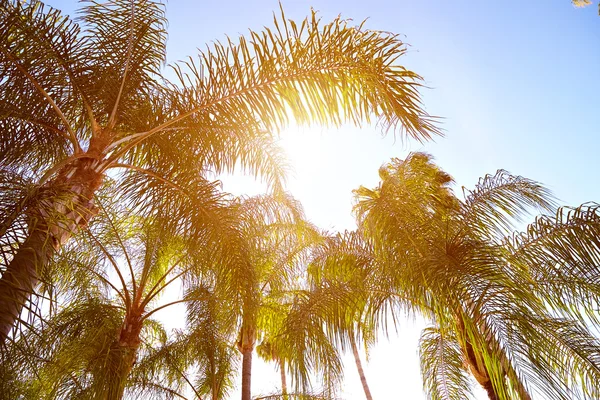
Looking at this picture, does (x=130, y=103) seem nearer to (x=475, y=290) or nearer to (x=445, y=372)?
(x=475, y=290)

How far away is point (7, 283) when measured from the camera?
2.20 meters

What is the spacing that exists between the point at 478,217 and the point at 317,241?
2984 mm

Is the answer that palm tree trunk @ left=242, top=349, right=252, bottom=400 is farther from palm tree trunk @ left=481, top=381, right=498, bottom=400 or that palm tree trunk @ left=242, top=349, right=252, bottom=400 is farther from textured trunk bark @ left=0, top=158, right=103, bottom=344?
textured trunk bark @ left=0, top=158, right=103, bottom=344

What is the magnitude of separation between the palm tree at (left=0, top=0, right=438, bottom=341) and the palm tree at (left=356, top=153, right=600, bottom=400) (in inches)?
64.6

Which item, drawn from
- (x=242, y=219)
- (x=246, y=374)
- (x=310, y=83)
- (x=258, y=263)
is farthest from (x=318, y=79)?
(x=246, y=374)

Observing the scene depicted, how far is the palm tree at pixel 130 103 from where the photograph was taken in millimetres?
2705

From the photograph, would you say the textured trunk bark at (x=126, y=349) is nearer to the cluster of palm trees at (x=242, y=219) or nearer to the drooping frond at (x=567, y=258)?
the cluster of palm trees at (x=242, y=219)

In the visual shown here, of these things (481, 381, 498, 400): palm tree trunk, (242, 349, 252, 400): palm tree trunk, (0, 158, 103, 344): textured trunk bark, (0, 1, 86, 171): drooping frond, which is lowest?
(481, 381, 498, 400): palm tree trunk

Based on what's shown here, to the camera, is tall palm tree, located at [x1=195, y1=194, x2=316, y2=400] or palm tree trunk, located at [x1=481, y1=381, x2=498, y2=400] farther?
palm tree trunk, located at [x1=481, y1=381, x2=498, y2=400]

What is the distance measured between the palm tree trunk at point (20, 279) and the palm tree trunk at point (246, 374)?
6935 millimetres

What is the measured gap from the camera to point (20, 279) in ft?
7.61

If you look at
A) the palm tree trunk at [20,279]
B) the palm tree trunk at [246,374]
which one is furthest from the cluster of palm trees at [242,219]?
the palm tree trunk at [246,374]

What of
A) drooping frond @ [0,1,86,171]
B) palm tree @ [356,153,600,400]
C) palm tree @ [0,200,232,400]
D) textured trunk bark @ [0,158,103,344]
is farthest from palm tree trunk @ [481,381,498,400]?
drooping frond @ [0,1,86,171]

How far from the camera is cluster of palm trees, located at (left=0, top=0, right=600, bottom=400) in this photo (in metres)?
3.12
